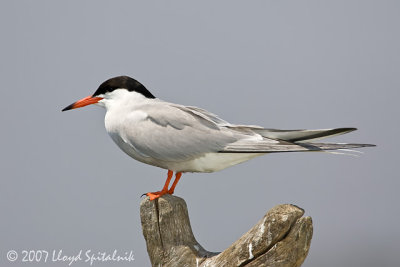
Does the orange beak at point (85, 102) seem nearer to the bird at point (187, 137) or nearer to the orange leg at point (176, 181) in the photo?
the bird at point (187, 137)

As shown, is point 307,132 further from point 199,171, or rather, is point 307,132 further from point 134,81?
point 134,81

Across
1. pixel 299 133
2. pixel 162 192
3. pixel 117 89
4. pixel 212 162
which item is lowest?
pixel 162 192

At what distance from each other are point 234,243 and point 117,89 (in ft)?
6.99

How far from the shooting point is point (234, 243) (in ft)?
17.4

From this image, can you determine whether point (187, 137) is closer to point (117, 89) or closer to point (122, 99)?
point (122, 99)

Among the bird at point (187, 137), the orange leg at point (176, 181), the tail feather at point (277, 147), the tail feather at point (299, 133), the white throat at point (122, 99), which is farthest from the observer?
the white throat at point (122, 99)

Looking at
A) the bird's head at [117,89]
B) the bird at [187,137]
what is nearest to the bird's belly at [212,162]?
the bird at [187,137]

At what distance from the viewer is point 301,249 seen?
4992mm

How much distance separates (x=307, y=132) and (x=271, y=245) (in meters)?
1.23

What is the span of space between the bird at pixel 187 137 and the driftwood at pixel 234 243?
0.23 metres

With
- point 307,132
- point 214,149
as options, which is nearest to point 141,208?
point 214,149

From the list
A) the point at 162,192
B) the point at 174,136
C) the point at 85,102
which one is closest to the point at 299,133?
the point at 174,136

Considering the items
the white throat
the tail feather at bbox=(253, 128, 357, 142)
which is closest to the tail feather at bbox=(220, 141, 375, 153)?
the tail feather at bbox=(253, 128, 357, 142)

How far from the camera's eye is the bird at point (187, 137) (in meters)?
5.55
